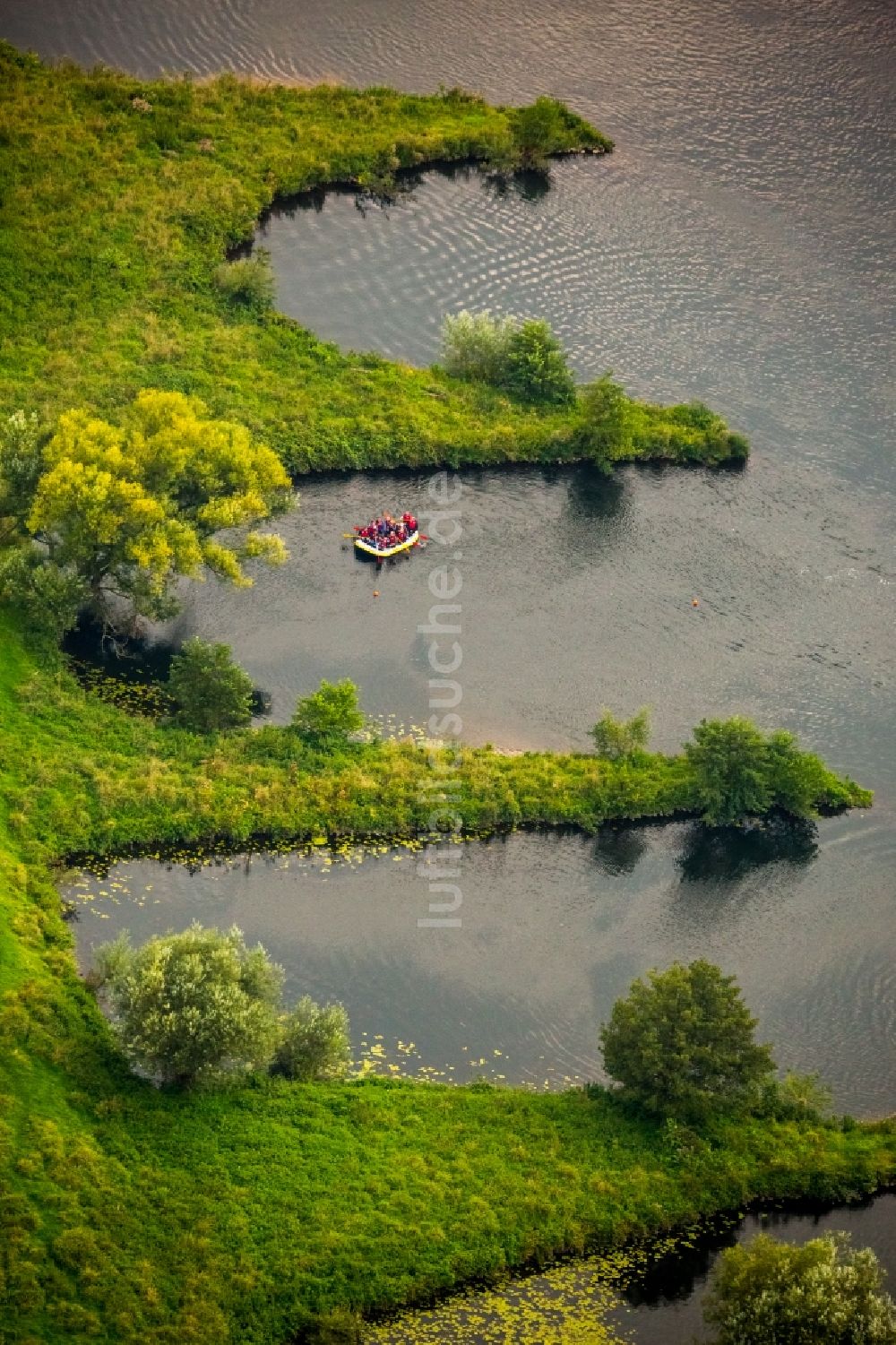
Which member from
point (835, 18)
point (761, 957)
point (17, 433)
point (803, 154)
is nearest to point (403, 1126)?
point (761, 957)

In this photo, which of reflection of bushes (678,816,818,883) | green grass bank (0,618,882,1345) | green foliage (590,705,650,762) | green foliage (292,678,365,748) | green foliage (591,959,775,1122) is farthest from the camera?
green foliage (590,705,650,762)

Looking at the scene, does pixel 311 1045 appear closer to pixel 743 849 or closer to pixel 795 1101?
pixel 795 1101

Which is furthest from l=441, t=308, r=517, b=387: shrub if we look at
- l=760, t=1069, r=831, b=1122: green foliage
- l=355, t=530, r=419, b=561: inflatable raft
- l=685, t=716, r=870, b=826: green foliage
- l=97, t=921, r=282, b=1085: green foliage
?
l=760, t=1069, r=831, b=1122: green foliage

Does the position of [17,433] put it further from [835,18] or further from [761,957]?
[835,18]

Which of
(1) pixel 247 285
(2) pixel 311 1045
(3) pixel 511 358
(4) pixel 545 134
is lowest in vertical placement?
(2) pixel 311 1045

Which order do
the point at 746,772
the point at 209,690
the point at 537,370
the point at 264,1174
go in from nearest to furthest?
the point at 264,1174
the point at 746,772
the point at 209,690
the point at 537,370

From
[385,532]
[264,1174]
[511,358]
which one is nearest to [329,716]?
[385,532]

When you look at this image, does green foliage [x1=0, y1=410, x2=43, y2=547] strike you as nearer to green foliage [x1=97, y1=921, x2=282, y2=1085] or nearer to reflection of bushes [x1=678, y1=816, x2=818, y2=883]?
green foliage [x1=97, y1=921, x2=282, y2=1085]
